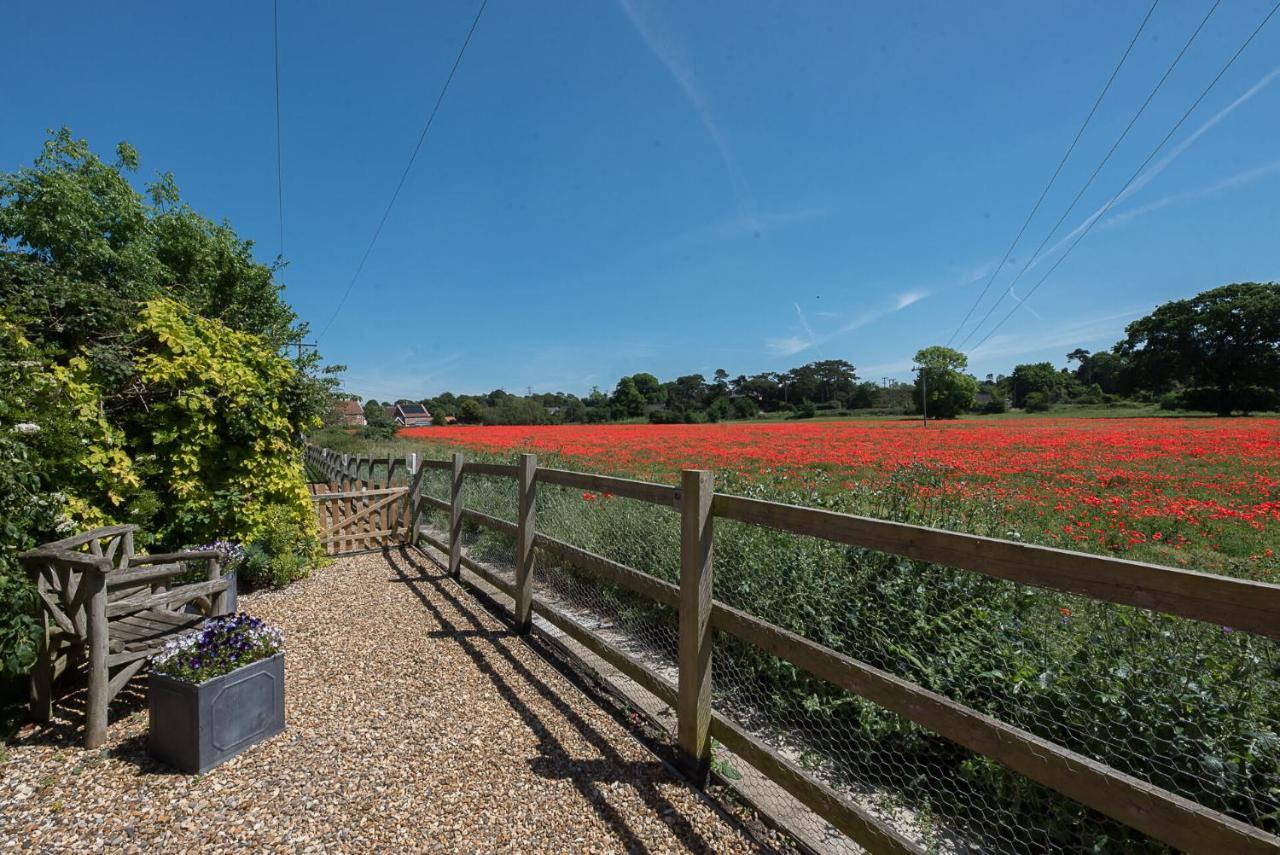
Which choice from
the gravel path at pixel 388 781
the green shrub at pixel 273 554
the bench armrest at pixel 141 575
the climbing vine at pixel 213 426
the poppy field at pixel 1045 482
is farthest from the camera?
the green shrub at pixel 273 554

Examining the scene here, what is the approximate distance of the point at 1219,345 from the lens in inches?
1863

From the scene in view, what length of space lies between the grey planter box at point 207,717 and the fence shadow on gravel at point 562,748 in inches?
55.9

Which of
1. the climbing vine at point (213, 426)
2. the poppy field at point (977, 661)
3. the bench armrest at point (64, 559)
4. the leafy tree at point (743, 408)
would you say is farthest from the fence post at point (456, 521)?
the leafy tree at point (743, 408)

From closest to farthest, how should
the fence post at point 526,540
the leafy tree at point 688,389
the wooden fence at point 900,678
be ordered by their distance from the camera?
the wooden fence at point 900,678
the fence post at point 526,540
the leafy tree at point 688,389

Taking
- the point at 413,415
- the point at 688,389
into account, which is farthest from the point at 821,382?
the point at 413,415

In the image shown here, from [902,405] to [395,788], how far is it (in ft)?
253

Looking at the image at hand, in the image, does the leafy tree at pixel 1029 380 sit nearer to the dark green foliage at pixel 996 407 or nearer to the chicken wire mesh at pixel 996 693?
the dark green foliage at pixel 996 407

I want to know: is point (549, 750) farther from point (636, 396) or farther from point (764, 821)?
point (636, 396)

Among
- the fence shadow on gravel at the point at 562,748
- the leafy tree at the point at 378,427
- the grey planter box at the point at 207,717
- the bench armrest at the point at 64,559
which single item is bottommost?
the fence shadow on gravel at the point at 562,748

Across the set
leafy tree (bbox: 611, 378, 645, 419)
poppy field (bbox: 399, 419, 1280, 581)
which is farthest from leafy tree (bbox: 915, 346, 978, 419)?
poppy field (bbox: 399, 419, 1280, 581)

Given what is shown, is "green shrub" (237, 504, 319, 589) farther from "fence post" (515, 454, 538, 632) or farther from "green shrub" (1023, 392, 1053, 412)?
"green shrub" (1023, 392, 1053, 412)

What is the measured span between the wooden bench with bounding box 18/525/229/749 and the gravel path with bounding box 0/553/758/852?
271 mm

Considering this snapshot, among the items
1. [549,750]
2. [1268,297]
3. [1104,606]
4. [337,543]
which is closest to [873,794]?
[1104,606]

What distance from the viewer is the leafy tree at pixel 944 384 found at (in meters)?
60.7
